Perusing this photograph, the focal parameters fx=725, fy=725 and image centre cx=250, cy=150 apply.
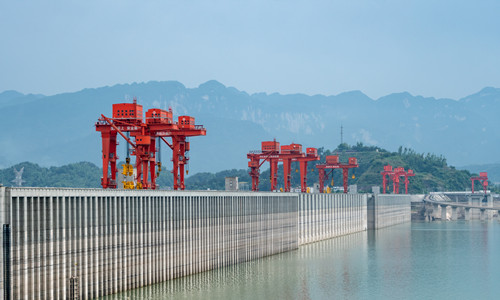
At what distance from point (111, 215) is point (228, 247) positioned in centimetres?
3109

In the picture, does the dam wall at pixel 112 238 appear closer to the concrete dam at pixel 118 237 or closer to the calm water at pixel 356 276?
the concrete dam at pixel 118 237

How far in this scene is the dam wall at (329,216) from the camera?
14050 cm

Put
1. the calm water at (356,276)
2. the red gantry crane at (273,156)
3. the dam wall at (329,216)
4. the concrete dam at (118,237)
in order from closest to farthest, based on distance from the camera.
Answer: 1. the concrete dam at (118,237)
2. the calm water at (356,276)
3. the dam wall at (329,216)
4. the red gantry crane at (273,156)

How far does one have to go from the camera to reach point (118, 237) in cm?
7106

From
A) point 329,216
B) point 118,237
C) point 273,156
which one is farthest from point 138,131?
point 329,216

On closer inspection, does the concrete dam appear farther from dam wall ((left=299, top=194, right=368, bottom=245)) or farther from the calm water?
dam wall ((left=299, top=194, right=368, bottom=245))

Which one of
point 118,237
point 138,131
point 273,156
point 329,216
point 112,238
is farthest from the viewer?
point 329,216

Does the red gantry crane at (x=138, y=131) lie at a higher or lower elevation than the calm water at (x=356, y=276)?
higher

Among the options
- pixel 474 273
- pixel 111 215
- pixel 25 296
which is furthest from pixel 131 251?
pixel 474 273

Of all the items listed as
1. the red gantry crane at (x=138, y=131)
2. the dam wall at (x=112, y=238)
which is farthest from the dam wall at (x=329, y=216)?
the red gantry crane at (x=138, y=131)

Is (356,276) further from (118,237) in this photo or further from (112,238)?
(112,238)

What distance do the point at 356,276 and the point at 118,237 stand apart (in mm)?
38047

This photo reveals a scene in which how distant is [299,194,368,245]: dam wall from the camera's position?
14050 centimetres

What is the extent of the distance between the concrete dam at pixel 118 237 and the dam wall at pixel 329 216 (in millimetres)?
22756
